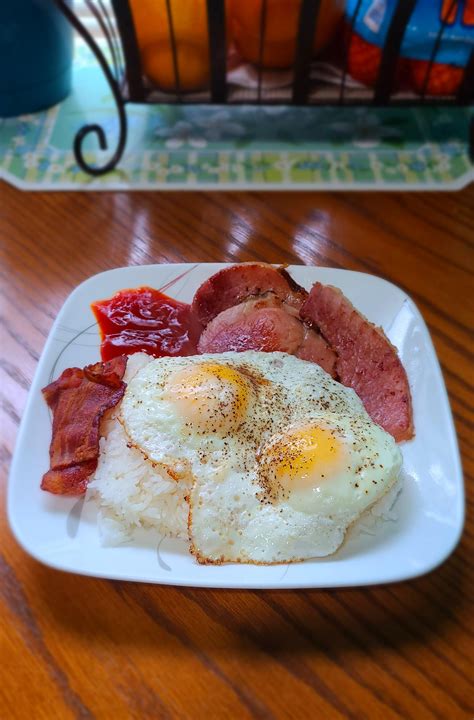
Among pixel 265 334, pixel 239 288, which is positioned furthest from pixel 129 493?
pixel 239 288

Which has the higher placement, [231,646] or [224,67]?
[224,67]

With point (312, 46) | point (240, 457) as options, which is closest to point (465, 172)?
point (312, 46)

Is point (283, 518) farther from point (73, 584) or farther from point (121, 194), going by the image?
point (121, 194)

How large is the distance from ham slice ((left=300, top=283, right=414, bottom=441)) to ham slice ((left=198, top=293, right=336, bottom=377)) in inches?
1.0

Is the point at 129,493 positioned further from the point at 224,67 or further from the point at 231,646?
the point at 224,67

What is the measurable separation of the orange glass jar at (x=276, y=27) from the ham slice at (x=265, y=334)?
2.77 ft

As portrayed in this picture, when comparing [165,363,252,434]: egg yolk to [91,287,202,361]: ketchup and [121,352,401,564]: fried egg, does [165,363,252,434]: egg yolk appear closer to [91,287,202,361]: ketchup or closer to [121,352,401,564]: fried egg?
[121,352,401,564]: fried egg

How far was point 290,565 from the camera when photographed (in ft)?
3.29

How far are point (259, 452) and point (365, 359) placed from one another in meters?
0.32

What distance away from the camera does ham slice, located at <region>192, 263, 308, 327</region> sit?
1413 millimetres

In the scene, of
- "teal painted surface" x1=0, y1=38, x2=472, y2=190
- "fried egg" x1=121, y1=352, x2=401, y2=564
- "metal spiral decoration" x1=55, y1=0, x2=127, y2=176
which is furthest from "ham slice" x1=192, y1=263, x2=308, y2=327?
Answer: "metal spiral decoration" x1=55, y1=0, x2=127, y2=176

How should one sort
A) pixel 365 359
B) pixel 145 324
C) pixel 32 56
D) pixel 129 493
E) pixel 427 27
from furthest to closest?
pixel 32 56
pixel 427 27
pixel 145 324
pixel 365 359
pixel 129 493

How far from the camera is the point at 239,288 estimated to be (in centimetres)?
142

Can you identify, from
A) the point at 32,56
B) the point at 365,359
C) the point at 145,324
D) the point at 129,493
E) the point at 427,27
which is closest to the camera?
the point at 129,493
